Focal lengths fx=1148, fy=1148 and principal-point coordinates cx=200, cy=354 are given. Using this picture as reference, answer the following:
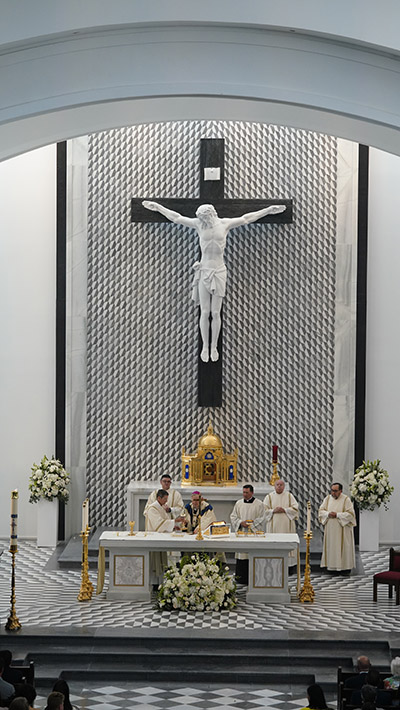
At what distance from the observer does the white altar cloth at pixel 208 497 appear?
639 inches

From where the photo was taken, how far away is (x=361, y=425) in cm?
1692

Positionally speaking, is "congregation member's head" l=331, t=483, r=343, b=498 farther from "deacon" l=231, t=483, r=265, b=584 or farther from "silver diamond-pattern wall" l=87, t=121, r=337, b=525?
"silver diamond-pattern wall" l=87, t=121, r=337, b=525

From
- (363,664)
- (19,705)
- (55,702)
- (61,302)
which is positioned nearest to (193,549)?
(363,664)

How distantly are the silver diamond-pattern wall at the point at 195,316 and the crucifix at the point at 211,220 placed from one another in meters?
0.30

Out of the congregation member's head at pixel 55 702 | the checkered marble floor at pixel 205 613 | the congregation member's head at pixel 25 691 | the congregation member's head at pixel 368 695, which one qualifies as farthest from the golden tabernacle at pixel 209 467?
the congregation member's head at pixel 55 702

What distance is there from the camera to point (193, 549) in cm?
1380

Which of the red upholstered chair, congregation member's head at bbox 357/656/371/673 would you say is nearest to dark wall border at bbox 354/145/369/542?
the red upholstered chair

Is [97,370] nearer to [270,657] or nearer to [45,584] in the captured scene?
[45,584]

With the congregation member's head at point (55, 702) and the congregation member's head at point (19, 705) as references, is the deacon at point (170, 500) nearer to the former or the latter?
the congregation member's head at point (55, 702)

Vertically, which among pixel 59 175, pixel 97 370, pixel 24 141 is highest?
pixel 59 175

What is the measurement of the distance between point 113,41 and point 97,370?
8879 mm

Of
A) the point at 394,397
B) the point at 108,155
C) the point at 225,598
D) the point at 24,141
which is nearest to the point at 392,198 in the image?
the point at 394,397

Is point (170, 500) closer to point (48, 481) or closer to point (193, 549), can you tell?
point (193, 549)

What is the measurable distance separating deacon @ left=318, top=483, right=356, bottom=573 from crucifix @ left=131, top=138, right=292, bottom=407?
2728mm
